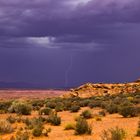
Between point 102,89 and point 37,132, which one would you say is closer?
point 37,132

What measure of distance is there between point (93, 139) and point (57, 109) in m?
24.9

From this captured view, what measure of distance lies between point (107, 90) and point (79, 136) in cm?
6485

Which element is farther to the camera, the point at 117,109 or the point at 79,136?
the point at 117,109

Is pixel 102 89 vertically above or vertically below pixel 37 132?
above

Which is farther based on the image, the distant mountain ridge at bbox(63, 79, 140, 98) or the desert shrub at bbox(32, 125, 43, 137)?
the distant mountain ridge at bbox(63, 79, 140, 98)

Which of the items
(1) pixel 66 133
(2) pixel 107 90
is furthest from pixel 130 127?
(2) pixel 107 90

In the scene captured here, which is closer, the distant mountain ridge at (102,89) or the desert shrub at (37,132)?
the desert shrub at (37,132)

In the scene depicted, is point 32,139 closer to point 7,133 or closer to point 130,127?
point 7,133

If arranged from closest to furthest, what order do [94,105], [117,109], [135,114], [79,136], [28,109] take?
[79,136] → [135,114] → [117,109] → [28,109] → [94,105]

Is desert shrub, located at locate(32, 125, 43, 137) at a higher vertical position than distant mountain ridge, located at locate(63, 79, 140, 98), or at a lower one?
lower

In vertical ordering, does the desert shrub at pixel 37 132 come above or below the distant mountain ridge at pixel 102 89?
below

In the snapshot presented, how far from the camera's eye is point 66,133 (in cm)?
2567

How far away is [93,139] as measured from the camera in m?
22.2

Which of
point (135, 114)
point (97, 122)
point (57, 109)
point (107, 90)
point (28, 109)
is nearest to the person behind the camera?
point (97, 122)
